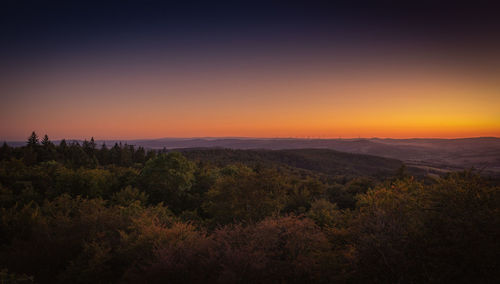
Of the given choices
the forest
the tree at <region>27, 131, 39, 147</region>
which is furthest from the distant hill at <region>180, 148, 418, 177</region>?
the forest

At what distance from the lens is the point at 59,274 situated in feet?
62.1

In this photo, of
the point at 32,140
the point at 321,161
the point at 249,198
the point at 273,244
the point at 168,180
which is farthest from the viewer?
the point at 321,161

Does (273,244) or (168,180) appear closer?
(273,244)

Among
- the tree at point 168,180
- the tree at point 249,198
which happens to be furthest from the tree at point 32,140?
the tree at point 249,198

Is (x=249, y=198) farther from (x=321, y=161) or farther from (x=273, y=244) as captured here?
(x=321, y=161)

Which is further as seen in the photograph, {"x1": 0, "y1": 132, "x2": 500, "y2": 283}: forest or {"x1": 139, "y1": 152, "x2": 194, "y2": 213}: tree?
{"x1": 139, "y1": 152, "x2": 194, "y2": 213}: tree

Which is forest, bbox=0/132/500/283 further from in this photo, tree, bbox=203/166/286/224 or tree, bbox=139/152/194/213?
tree, bbox=139/152/194/213

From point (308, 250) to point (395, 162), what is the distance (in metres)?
186

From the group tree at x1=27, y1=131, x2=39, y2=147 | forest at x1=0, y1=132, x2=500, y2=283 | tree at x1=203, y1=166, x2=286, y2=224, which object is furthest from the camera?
tree at x1=27, y1=131, x2=39, y2=147

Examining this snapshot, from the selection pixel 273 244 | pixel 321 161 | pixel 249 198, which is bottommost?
pixel 321 161

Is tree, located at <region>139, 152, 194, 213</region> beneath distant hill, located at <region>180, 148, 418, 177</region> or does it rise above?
above

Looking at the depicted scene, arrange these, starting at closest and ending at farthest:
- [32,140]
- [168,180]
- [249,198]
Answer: [249,198] < [168,180] < [32,140]

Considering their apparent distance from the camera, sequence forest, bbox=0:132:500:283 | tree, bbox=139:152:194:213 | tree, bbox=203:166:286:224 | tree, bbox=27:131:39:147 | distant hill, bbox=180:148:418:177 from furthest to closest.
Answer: distant hill, bbox=180:148:418:177
tree, bbox=27:131:39:147
tree, bbox=139:152:194:213
tree, bbox=203:166:286:224
forest, bbox=0:132:500:283

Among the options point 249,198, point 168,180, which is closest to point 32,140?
point 168,180
